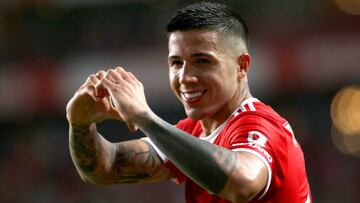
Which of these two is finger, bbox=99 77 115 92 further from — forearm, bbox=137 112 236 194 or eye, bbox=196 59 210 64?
eye, bbox=196 59 210 64

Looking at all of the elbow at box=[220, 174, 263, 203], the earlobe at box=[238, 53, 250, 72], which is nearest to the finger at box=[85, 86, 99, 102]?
the earlobe at box=[238, 53, 250, 72]

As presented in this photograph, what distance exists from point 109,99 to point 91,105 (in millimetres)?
91

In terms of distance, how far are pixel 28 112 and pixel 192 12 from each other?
→ 11374 millimetres

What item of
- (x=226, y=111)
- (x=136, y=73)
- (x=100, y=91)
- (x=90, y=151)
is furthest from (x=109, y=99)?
(x=136, y=73)

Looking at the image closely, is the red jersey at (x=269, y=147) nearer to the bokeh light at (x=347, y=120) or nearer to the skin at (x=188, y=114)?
the skin at (x=188, y=114)

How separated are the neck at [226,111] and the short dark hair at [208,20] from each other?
26cm

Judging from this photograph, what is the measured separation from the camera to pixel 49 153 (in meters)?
15.3

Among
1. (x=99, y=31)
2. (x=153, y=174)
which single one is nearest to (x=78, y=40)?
(x=99, y=31)

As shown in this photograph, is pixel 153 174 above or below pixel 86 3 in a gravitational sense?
above

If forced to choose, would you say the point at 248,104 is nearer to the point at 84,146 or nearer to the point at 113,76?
the point at 113,76

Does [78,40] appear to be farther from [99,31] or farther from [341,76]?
[341,76]

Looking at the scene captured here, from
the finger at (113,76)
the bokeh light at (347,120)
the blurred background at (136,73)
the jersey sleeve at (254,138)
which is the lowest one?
the bokeh light at (347,120)

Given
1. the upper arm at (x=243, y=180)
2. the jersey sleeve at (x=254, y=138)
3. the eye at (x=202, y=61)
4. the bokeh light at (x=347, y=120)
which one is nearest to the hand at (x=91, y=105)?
the eye at (x=202, y=61)

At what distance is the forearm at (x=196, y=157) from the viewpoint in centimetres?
332
